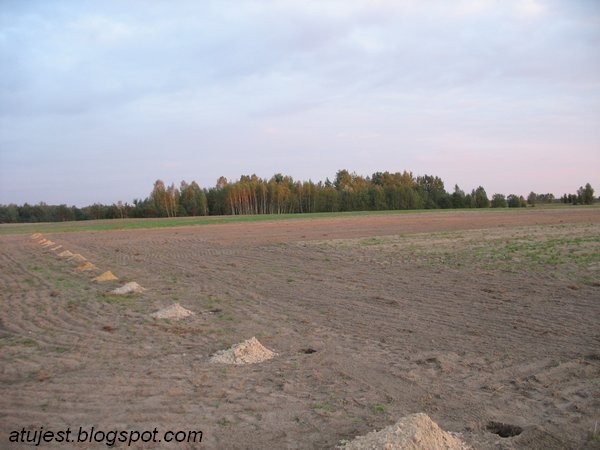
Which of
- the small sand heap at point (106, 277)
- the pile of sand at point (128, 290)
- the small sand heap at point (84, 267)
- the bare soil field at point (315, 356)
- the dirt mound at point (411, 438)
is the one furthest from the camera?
the small sand heap at point (84, 267)

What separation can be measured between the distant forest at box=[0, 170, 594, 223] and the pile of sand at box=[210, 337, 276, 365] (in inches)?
4238

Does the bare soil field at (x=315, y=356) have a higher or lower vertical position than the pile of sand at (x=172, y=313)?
lower

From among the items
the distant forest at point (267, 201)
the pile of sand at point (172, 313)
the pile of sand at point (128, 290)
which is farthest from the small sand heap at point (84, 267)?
the distant forest at point (267, 201)

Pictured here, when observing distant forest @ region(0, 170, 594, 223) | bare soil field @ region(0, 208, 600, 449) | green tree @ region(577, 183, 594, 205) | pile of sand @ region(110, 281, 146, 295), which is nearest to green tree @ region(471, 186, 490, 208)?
distant forest @ region(0, 170, 594, 223)

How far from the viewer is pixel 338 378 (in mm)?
6109

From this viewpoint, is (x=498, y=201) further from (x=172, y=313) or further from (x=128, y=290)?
(x=172, y=313)

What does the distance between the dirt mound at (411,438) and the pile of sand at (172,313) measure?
6.16 meters

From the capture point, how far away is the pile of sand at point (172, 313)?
31.8 feet

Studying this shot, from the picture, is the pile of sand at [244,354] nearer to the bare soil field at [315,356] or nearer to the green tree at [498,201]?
the bare soil field at [315,356]

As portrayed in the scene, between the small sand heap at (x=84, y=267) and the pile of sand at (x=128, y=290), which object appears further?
the small sand heap at (x=84, y=267)

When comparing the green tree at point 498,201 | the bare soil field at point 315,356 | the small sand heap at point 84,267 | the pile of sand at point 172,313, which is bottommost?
the bare soil field at point 315,356

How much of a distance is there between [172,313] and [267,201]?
368 ft

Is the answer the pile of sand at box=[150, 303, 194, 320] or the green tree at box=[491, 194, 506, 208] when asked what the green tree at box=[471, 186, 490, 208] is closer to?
the green tree at box=[491, 194, 506, 208]

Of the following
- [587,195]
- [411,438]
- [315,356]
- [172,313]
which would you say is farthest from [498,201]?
[411,438]
